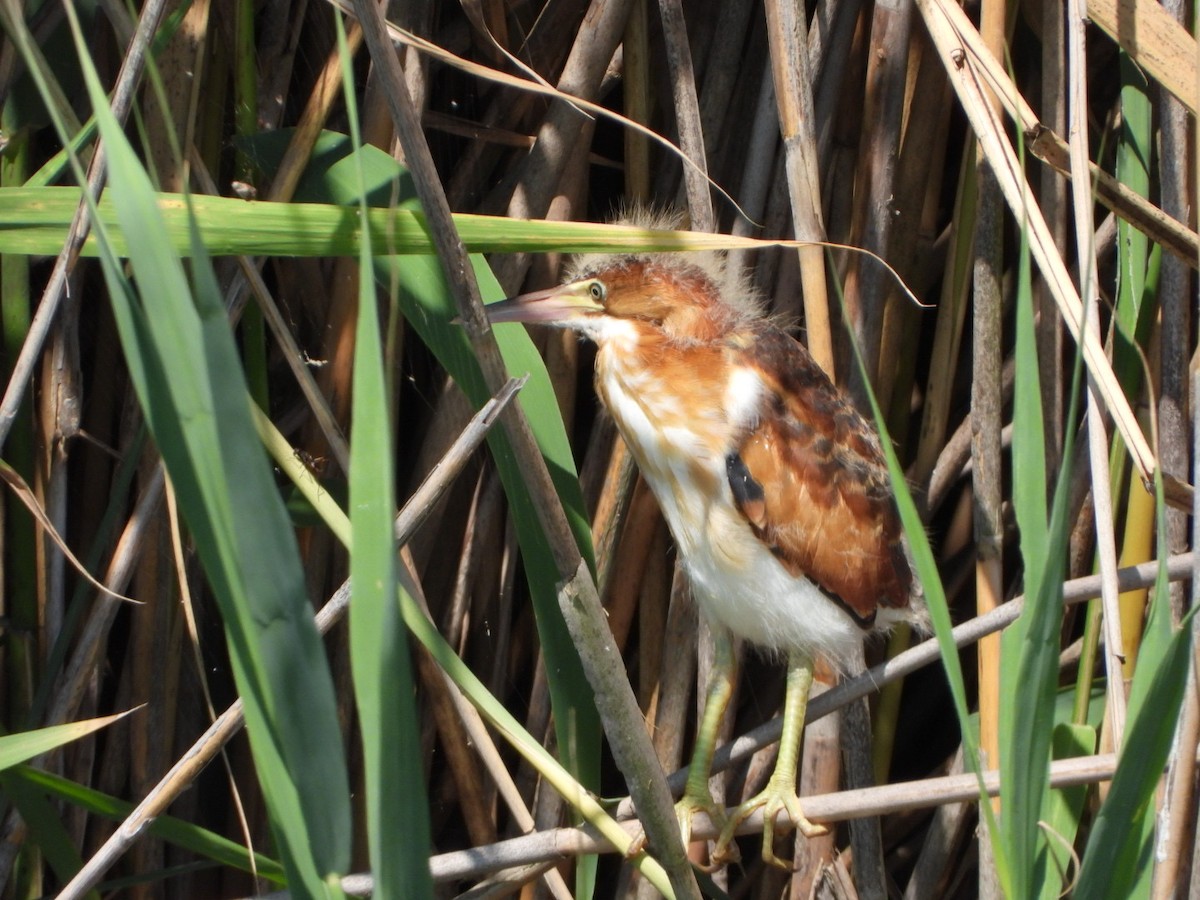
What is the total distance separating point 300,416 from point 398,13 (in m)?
0.52

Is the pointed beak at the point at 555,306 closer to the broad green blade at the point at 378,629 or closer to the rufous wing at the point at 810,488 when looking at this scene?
the rufous wing at the point at 810,488

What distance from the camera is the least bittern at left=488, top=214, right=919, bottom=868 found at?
138cm

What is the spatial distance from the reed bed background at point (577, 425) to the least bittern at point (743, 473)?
8 centimetres

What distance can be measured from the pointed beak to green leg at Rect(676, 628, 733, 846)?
442mm

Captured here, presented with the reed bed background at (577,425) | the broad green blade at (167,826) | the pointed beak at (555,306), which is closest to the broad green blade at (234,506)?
the reed bed background at (577,425)

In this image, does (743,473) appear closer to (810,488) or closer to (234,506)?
(810,488)

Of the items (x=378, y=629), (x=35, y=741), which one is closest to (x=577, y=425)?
(x=35, y=741)

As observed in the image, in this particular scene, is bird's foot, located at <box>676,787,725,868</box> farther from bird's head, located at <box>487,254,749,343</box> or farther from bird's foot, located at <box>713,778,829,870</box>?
bird's head, located at <box>487,254,749,343</box>

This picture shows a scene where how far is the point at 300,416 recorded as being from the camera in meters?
1.49

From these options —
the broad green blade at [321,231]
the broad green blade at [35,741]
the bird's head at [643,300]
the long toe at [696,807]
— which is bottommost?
the long toe at [696,807]

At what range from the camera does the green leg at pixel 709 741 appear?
1357 millimetres

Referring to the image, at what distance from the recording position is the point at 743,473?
4.54ft

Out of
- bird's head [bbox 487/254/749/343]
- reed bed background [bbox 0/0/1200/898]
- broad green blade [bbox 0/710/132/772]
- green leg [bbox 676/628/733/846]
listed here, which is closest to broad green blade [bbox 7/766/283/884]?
reed bed background [bbox 0/0/1200/898]

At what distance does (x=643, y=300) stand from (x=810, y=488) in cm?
31
